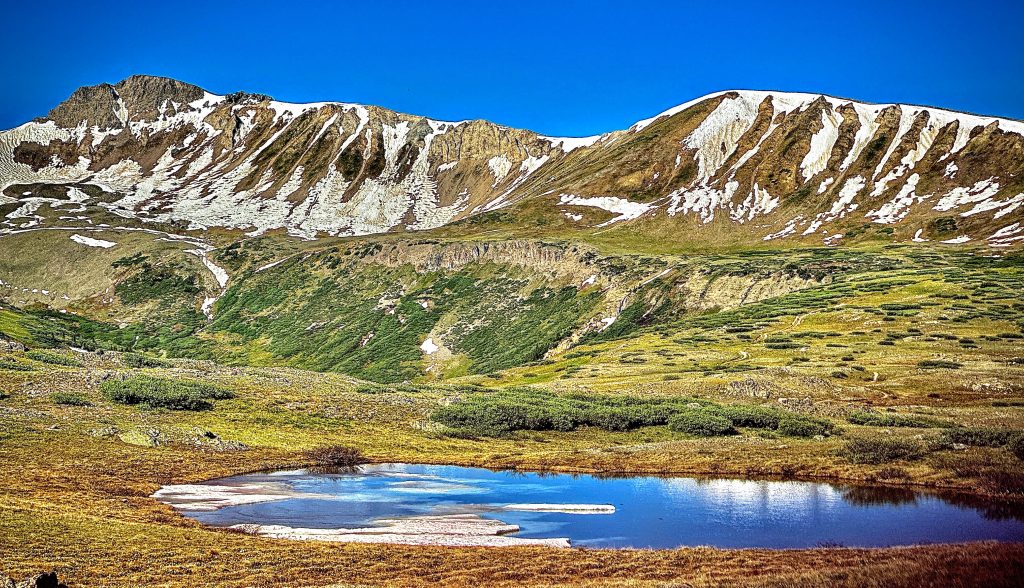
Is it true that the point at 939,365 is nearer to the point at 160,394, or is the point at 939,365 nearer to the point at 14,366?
the point at 160,394

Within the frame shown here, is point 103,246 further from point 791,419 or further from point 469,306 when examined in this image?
point 791,419

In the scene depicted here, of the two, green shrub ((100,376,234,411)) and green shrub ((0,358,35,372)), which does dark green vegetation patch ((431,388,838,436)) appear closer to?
green shrub ((100,376,234,411))

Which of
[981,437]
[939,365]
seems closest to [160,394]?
[981,437]

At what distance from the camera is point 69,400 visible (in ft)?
163

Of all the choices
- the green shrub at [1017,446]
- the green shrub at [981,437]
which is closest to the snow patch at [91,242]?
the green shrub at [981,437]

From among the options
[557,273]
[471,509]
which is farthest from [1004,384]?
[557,273]

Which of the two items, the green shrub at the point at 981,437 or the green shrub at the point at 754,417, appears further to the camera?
the green shrub at the point at 754,417

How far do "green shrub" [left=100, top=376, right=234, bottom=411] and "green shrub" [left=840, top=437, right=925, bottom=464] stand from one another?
40291 millimetres

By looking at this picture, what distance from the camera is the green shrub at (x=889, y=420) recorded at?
157 ft

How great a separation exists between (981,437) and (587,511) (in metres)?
22.6

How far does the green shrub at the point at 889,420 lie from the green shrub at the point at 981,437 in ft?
20.5

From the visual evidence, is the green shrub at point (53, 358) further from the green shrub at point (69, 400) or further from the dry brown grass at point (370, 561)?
the dry brown grass at point (370, 561)

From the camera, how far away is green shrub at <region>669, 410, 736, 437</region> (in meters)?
49.4

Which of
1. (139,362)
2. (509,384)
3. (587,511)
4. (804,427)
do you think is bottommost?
A: (587,511)
